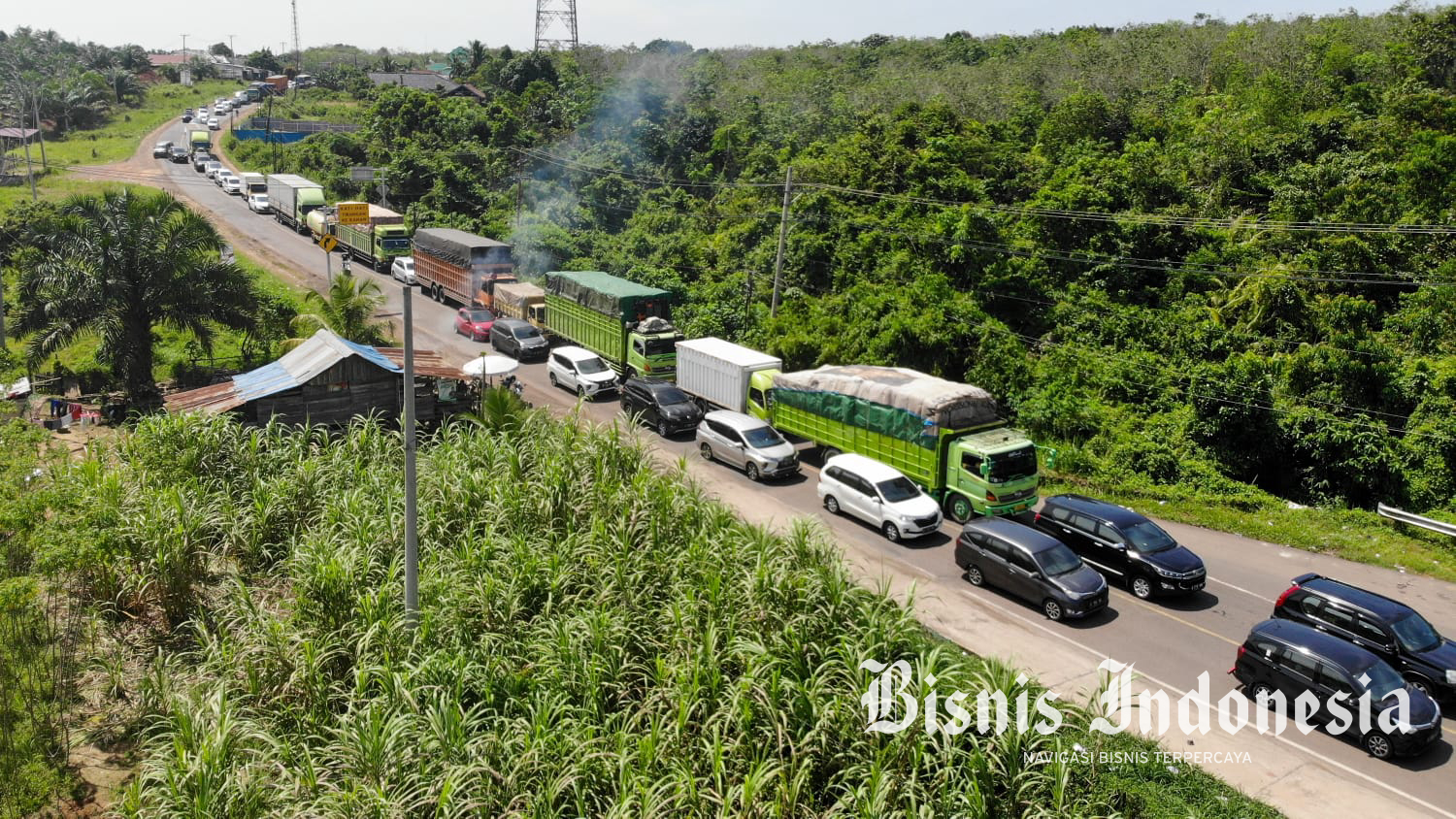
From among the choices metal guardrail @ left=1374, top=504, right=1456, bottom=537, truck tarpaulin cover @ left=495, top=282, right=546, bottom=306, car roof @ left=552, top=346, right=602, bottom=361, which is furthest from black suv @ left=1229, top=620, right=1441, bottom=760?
truck tarpaulin cover @ left=495, top=282, right=546, bottom=306

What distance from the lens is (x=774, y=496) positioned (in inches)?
882

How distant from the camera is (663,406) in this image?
26.5 meters

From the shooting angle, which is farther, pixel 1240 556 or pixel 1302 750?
pixel 1240 556

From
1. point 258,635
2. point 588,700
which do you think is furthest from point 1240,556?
point 258,635

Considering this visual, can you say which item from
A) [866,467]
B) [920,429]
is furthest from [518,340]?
[920,429]

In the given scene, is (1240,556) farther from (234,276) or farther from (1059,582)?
(234,276)

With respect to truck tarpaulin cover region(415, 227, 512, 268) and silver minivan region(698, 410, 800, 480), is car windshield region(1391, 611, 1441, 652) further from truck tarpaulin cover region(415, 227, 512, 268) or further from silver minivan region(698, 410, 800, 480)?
truck tarpaulin cover region(415, 227, 512, 268)

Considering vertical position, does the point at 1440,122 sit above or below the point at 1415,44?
below

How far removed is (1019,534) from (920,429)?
13.2 feet

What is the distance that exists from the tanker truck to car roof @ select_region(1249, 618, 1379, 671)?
651 centimetres

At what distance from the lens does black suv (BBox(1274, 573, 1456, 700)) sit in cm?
1370

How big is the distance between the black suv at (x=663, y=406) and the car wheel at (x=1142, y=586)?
1280cm

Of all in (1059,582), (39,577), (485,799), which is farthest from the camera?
(1059,582)

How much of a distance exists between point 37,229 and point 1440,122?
149ft
